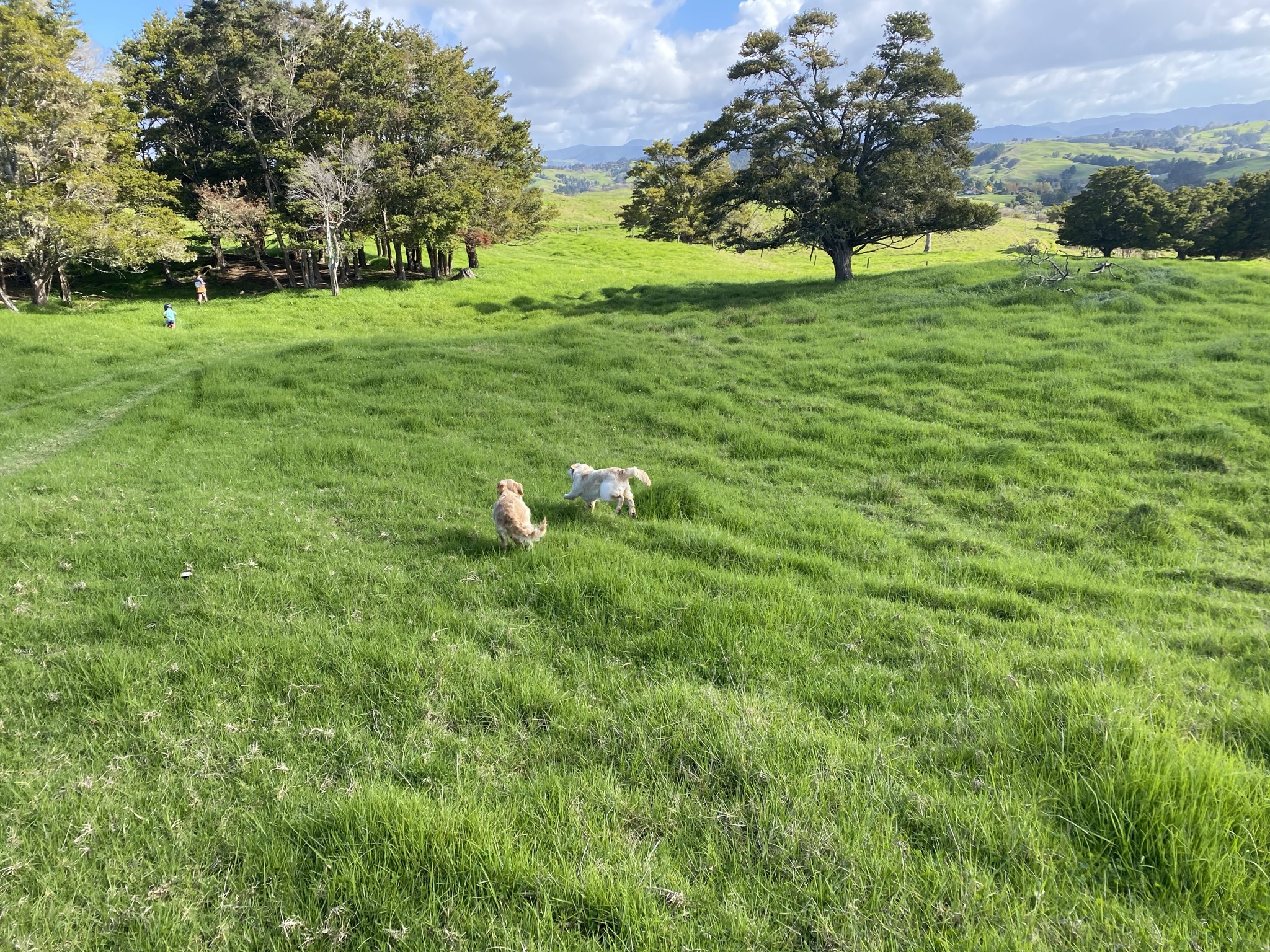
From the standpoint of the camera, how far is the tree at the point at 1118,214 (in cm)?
6056

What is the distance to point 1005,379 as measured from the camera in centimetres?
1527

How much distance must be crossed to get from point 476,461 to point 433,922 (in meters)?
9.04

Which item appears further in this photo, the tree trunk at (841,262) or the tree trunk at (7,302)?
the tree trunk at (841,262)

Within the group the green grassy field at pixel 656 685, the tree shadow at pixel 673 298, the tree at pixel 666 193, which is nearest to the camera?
the green grassy field at pixel 656 685

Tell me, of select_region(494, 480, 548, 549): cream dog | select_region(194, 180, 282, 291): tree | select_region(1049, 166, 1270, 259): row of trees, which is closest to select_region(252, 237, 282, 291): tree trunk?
select_region(194, 180, 282, 291): tree

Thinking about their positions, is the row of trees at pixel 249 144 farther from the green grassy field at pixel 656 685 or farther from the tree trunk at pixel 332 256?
the green grassy field at pixel 656 685

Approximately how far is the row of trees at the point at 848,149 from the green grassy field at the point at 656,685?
2081cm

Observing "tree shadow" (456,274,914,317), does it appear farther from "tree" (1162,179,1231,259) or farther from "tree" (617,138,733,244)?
"tree" (1162,179,1231,259)

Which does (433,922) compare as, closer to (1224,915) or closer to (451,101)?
(1224,915)

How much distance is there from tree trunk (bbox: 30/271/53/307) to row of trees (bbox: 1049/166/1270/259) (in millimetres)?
89416

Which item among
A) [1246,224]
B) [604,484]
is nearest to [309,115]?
[604,484]

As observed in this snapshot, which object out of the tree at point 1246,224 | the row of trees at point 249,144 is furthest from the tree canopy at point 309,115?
the tree at point 1246,224

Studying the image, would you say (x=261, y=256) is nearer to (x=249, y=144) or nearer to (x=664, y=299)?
(x=249, y=144)

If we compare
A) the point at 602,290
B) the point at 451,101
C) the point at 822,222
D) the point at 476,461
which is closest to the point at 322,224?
the point at 451,101
